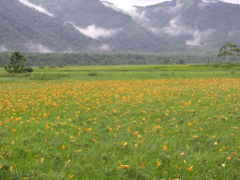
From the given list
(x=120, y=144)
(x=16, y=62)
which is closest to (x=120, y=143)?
(x=120, y=144)

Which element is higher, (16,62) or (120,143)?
(16,62)

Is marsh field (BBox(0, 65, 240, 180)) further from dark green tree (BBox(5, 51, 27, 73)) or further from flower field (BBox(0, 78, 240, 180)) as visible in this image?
dark green tree (BBox(5, 51, 27, 73))

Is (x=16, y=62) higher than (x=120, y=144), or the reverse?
(x=16, y=62)

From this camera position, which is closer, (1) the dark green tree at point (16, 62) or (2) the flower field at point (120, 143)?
(2) the flower field at point (120, 143)

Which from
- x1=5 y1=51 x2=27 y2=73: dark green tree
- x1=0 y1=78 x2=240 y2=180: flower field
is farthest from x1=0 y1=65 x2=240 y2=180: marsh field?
x1=5 y1=51 x2=27 y2=73: dark green tree

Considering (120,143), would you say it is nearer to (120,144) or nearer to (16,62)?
(120,144)

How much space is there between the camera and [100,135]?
783 centimetres

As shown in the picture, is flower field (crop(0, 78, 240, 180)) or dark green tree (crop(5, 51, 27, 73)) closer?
flower field (crop(0, 78, 240, 180))

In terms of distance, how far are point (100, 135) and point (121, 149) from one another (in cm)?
138

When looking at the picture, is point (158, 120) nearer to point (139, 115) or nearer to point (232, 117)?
point (139, 115)

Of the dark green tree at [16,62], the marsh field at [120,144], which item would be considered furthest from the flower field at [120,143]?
the dark green tree at [16,62]

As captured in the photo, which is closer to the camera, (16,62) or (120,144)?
(120,144)

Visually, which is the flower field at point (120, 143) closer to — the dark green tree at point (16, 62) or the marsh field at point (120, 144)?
the marsh field at point (120, 144)

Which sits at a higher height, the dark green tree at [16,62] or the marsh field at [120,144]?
the dark green tree at [16,62]
